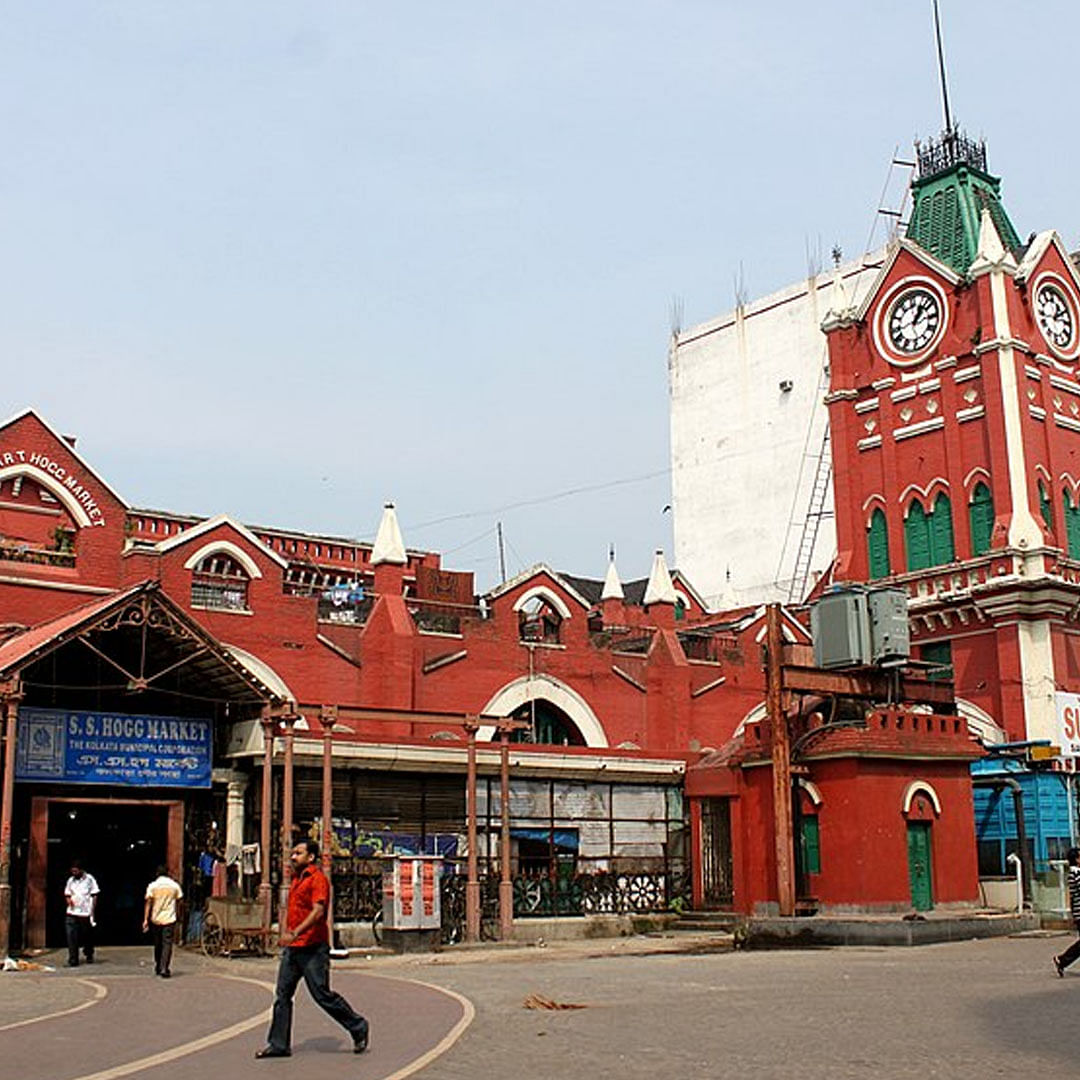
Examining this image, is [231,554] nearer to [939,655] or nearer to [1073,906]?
[939,655]

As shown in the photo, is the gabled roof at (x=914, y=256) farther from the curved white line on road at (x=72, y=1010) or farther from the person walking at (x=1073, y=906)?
the curved white line on road at (x=72, y=1010)

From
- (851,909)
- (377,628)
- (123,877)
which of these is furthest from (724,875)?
(123,877)

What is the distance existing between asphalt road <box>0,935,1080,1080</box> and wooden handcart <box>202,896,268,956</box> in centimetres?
266

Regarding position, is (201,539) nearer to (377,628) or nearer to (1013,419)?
(377,628)

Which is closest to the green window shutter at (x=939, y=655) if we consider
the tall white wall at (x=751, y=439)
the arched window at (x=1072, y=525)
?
the arched window at (x=1072, y=525)

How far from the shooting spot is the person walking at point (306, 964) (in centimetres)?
1175

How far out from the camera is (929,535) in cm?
4325

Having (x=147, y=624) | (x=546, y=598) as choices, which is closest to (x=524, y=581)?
(x=546, y=598)

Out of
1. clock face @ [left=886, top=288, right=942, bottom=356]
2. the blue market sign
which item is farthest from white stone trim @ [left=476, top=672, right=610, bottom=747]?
clock face @ [left=886, top=288, right=942, bottom=356]

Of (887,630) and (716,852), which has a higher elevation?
(887,630)

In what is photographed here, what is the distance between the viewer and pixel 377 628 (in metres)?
35.0

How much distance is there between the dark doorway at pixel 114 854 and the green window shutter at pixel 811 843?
41.3 feet

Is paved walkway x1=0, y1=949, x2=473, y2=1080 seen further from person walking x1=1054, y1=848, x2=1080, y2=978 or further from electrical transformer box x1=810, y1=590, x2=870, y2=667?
electrical transformer box x1=810, y1=590, x2=870, y2=667

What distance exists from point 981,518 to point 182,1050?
3371cm
